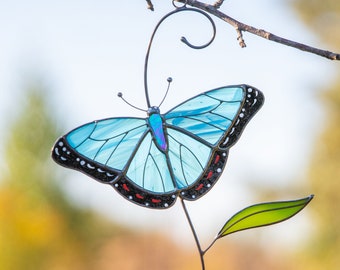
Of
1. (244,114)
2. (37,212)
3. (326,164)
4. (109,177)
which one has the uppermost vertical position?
(244,114)

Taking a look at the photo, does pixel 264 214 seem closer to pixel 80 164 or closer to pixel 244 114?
pixel 244 114

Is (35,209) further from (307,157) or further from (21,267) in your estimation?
(307,157)

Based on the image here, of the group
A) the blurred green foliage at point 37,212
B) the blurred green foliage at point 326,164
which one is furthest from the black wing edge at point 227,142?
the blurred green foliage at point 37,212

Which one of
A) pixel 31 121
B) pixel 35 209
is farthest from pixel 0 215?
pixel 31 121

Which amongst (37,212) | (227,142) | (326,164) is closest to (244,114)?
(227,142)

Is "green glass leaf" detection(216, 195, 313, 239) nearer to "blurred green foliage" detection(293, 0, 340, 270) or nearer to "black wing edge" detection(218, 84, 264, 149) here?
"black wing edge" detection(218, 84, 264, 149)

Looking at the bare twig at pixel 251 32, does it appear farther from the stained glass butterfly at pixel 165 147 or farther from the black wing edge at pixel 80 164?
the black wing edge at pixel 80 164
